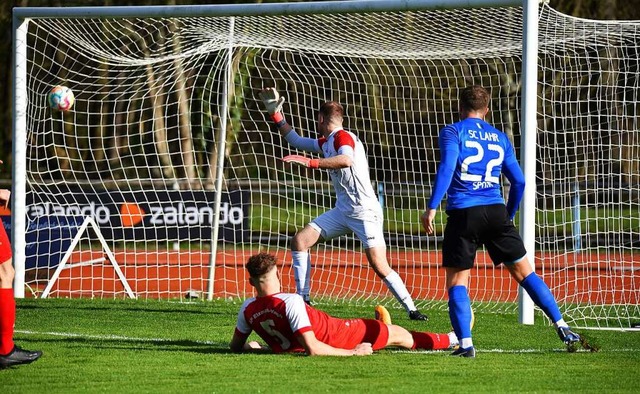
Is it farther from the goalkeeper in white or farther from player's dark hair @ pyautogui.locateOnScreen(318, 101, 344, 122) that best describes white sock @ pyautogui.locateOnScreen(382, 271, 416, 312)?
player's dark hair @ pyautogui.locateOnScreen(318, 101, 344, 122)

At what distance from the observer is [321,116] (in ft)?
31.4

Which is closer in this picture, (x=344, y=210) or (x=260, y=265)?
(x=260, y=265)

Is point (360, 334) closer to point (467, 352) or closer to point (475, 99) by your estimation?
point (467, 352)

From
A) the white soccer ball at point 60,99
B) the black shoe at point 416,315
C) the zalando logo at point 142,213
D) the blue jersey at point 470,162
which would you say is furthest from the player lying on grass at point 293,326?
the zalando logo at point 142,213

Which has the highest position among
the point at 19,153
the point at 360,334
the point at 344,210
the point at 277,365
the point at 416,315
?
the point at 19,153

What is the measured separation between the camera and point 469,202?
7289mm

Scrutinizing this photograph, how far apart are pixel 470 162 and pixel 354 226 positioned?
2.62 metres

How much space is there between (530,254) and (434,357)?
8.40 ft

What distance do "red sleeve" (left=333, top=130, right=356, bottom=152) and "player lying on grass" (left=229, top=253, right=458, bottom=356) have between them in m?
2.24

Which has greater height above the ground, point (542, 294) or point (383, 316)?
point (542, 294)

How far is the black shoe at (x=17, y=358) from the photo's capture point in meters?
6.66

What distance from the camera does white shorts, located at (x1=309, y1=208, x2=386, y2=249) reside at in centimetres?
967

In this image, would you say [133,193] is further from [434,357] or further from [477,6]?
[434,357]

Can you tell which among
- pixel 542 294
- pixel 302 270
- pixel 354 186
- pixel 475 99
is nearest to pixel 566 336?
pixel 542 294
